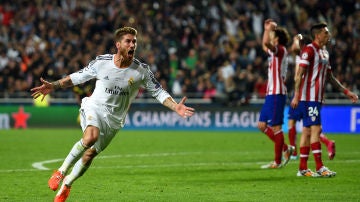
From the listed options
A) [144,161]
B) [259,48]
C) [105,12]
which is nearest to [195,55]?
[259,48]

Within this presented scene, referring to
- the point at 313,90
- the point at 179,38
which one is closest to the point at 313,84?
the point at 313,90

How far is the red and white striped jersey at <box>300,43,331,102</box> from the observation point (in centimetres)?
1284

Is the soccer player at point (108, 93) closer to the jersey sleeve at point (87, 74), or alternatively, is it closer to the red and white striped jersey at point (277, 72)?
the jersey sleeve at point (87, 74)

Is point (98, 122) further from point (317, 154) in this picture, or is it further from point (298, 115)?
point (298, 115)

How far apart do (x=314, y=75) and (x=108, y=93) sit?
428cm

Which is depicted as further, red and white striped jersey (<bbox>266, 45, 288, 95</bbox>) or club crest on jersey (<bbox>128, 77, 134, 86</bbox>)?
red and white striped jersey (<bbox>266, 45, 288, 95</bbox>)

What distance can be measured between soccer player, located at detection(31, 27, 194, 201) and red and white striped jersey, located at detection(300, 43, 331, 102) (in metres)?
3.59

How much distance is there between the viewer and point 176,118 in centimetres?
2709

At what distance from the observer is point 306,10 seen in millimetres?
27531

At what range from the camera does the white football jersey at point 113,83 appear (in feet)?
32.4

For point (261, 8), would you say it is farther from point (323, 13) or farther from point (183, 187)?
point (183, 187)

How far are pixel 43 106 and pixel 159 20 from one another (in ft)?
17.4

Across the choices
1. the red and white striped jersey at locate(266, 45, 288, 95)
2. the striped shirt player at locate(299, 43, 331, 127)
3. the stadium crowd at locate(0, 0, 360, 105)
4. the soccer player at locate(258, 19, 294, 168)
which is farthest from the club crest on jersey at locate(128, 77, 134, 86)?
the stadium crowd at locate(0, 0, 360, 105)

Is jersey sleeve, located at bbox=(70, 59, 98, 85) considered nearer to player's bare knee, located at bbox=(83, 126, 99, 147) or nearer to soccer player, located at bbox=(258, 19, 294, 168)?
player's bare knee, located at bbox=(83, 126, 99, 147)
